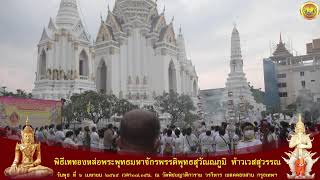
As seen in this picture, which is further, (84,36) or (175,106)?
(84,36)

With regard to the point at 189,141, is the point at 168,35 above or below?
above

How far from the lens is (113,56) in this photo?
32.7 meters

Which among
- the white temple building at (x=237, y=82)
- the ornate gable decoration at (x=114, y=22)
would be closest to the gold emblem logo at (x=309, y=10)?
the ornate gable decoration at (x=114, y=22)

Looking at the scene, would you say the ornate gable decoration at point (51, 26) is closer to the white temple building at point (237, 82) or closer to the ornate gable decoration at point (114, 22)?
the ornate gable decoration at point (114, 22)

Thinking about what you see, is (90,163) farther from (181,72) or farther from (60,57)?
(181,72)

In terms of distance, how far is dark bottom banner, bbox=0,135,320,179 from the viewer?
11.9 ft

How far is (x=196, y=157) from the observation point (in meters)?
3.81

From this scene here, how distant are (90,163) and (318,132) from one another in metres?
2.41

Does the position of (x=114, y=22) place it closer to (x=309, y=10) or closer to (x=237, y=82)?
(x=237, y=82)

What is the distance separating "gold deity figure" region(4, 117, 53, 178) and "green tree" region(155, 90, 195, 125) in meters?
25.4

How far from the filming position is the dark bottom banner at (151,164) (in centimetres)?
362

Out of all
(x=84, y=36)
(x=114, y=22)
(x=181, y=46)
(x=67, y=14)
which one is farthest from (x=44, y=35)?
(x=181, y=46)

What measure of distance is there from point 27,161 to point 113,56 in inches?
1153

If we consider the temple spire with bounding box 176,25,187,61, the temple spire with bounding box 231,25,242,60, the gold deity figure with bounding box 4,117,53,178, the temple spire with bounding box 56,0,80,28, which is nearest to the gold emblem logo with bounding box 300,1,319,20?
the gold deity figure with bounding box 4,117,53,178
